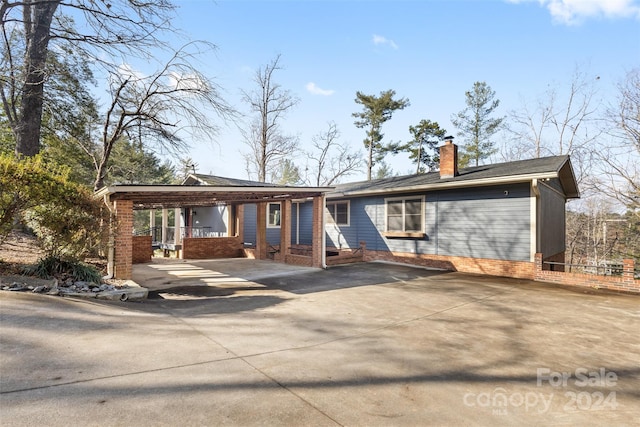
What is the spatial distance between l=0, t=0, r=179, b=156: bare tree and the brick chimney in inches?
408

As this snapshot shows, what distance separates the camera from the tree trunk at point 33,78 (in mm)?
11211

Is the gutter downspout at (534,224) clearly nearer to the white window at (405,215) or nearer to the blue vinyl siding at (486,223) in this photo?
the blue vinyl siding at (486,223)

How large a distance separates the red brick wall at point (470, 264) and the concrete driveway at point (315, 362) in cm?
315

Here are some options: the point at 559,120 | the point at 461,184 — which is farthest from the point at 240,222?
the point at 559,120

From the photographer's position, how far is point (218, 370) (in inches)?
117

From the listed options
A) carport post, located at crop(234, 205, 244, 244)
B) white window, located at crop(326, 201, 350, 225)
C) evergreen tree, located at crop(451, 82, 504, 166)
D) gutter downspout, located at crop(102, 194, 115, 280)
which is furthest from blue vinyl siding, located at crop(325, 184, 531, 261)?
evergreen tree, located at crop(451, 82, 504, 166)

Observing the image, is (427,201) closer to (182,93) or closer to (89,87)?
(182,93)

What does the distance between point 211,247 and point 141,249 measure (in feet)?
9.75

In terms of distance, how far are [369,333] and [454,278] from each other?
6023 millimetres

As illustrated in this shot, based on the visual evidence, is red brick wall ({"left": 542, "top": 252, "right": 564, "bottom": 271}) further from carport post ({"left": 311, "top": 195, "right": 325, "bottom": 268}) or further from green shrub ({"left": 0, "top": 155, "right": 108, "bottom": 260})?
green shrub ({"left": 0, "top": 155, "right": 108, "bottom": 260})

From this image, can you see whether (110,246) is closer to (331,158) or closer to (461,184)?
(461,184)

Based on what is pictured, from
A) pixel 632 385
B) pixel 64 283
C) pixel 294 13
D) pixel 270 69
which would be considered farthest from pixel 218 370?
pixel 270 69

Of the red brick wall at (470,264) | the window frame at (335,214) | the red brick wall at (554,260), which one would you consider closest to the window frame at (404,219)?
the red brick wall at (470,264)

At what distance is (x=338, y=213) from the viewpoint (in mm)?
15070
